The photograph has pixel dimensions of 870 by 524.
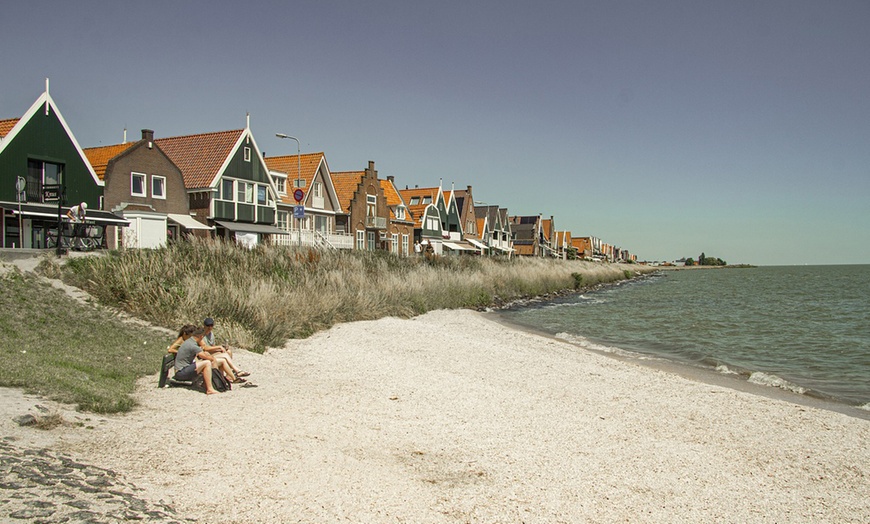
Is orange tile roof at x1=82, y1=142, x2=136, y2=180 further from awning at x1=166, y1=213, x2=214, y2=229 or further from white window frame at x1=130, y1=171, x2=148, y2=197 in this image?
awning at x1=166, y1=213, x2=214, y2=229

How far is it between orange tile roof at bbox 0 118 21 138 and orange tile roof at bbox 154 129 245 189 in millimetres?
10398

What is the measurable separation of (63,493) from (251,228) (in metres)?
36.5

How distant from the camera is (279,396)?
9.02 m

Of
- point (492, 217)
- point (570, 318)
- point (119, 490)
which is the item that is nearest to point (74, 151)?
point (570, 318)

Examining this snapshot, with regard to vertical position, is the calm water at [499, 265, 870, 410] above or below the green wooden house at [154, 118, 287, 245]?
below

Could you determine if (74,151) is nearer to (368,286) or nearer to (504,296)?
(368,286)

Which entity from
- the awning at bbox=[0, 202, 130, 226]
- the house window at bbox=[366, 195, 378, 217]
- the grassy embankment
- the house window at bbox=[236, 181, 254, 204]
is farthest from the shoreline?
the house window at bbox=[366, 195, 378, 217]

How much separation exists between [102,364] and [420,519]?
21.1 ft

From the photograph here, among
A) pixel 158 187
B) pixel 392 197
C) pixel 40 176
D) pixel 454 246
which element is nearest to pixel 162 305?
pixel 40 176

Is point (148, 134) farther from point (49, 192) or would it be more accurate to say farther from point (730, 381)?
point (730, 381)

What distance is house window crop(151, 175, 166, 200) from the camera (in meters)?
34.5

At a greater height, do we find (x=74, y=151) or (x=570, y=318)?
(x=74, y=151)

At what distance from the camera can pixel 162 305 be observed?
44.3ft

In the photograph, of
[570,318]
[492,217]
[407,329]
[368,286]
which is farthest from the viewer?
[492,217]
